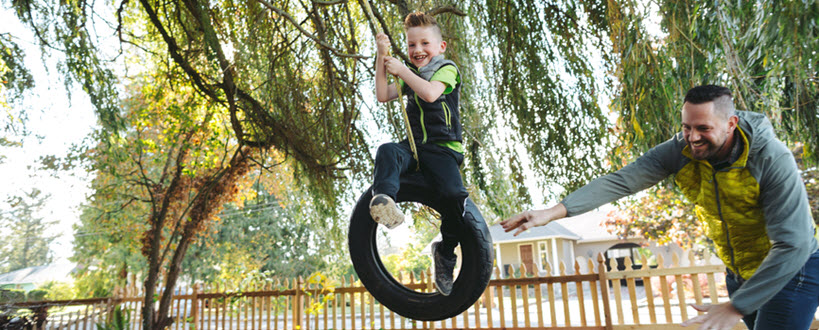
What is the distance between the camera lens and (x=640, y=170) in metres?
2.05

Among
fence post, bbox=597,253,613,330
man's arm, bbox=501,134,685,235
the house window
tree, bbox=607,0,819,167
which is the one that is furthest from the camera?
the house window

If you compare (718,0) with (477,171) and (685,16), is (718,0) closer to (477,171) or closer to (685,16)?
(685,16)

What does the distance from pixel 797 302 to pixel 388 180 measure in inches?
56.8

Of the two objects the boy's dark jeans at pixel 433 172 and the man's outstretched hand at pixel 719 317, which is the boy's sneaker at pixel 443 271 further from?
the man's outstretched hand at pixel 719 317

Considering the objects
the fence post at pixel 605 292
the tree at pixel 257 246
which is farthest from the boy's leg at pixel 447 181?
the tree at pixel 257 246

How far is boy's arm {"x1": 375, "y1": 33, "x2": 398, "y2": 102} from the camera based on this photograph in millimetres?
1786

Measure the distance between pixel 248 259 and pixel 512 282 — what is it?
50.9 feet

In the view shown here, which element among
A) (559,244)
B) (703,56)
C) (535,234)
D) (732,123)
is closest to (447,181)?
(732,123)

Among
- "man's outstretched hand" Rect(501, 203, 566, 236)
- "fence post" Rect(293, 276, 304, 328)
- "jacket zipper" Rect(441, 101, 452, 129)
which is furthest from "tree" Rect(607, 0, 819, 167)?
"fence post" Rect(293, 276, 304, 328)

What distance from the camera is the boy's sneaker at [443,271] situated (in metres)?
1.85

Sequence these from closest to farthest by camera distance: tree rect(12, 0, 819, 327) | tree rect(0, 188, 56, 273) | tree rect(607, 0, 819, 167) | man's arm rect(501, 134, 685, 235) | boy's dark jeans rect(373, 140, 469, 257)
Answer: boy's dark jeans rect(373, 140, 469, 257)
man's arm rect(501, 134, 685, 235)
tree rect(607, 0, 819, 167)
tree rect(12, 0, 819, 327)
tree rect(0, 188, 56, 273)

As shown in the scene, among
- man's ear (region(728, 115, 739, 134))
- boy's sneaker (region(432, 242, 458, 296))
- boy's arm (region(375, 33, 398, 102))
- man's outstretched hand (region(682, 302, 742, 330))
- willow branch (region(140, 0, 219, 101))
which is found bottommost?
man's outstretched hand (region(682, 302, 742, 330))

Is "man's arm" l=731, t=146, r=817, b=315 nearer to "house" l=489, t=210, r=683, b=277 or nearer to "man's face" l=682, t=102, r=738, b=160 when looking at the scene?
"man's face" l=682, t=102, r=738, b=160

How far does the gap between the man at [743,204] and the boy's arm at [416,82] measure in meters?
0.51
